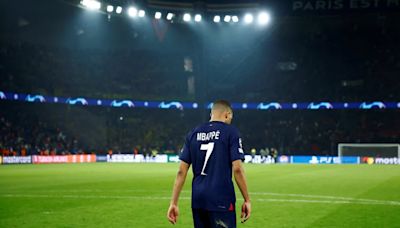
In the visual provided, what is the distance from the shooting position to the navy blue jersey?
543 cm

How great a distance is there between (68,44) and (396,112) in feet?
117

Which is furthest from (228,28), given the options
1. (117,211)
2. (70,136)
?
(117,211)

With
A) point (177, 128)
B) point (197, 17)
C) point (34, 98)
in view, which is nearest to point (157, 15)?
point (197, 17)

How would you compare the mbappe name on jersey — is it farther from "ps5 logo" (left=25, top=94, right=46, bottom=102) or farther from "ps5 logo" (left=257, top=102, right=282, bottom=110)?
"ps5 logo" (left=257, top=102, right=282, bottom=110)

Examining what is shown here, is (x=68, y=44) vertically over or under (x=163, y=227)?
over

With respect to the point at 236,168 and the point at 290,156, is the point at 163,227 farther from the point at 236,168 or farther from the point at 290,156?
the point at 290,156

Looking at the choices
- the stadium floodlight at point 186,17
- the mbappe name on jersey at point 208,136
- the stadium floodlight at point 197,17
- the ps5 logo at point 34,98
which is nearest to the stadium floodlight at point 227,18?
the stadium floodlight at point 197,17

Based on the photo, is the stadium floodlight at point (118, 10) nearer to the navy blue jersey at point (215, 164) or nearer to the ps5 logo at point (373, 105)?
the ps5 logo at point (373, 105)

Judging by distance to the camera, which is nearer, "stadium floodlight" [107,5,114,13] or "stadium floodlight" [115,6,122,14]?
"stadium floodlight" [107,5,114,13]

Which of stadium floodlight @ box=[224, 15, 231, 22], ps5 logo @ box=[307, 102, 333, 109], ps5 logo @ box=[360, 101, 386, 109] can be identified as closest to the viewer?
stadium floodlight @ box=[224, 15, 231, 22]

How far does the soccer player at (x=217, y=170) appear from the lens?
541cm

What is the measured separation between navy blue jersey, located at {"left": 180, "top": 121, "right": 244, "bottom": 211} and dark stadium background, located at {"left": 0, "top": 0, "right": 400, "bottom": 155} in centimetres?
4680

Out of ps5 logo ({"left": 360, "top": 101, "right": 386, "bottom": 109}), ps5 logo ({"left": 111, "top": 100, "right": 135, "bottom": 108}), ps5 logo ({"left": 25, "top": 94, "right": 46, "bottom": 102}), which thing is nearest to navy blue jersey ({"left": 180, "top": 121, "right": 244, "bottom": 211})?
ps5 logo ({"left": 25, "top": 94, "right": 46, "bottom": 102})

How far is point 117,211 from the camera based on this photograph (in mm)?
13719
